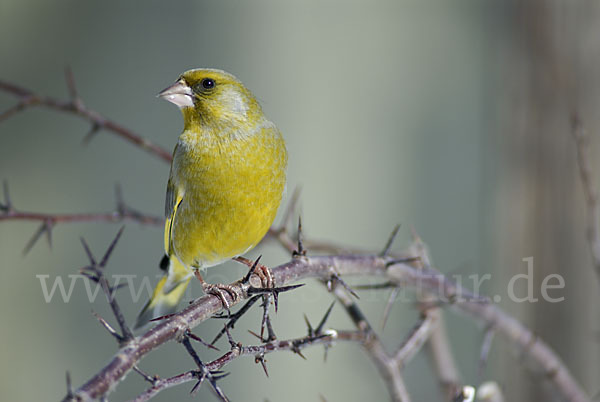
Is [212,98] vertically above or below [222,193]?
above

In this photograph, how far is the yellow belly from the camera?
827mm

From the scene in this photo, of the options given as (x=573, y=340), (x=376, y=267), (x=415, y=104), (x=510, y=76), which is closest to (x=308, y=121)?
(x=415, y=104)

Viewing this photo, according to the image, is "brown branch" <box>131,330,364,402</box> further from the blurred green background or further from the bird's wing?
the blurred green background

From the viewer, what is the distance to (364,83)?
2271 millimetres

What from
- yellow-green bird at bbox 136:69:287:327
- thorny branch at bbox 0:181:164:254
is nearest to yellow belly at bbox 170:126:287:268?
yellow-green bird at bbox 136:69:287:327

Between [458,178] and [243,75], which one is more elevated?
[243,75]

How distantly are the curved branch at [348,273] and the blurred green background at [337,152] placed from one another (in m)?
0.47

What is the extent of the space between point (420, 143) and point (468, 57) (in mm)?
382

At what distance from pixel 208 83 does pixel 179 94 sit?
1.9 inches

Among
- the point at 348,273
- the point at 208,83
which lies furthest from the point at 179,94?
the point at 348,273

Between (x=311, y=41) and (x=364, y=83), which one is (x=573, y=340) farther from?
(x=311, y=41)

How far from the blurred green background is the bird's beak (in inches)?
34.3

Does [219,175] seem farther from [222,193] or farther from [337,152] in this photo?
[337,152]

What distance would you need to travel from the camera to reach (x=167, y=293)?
1001 millimetres
